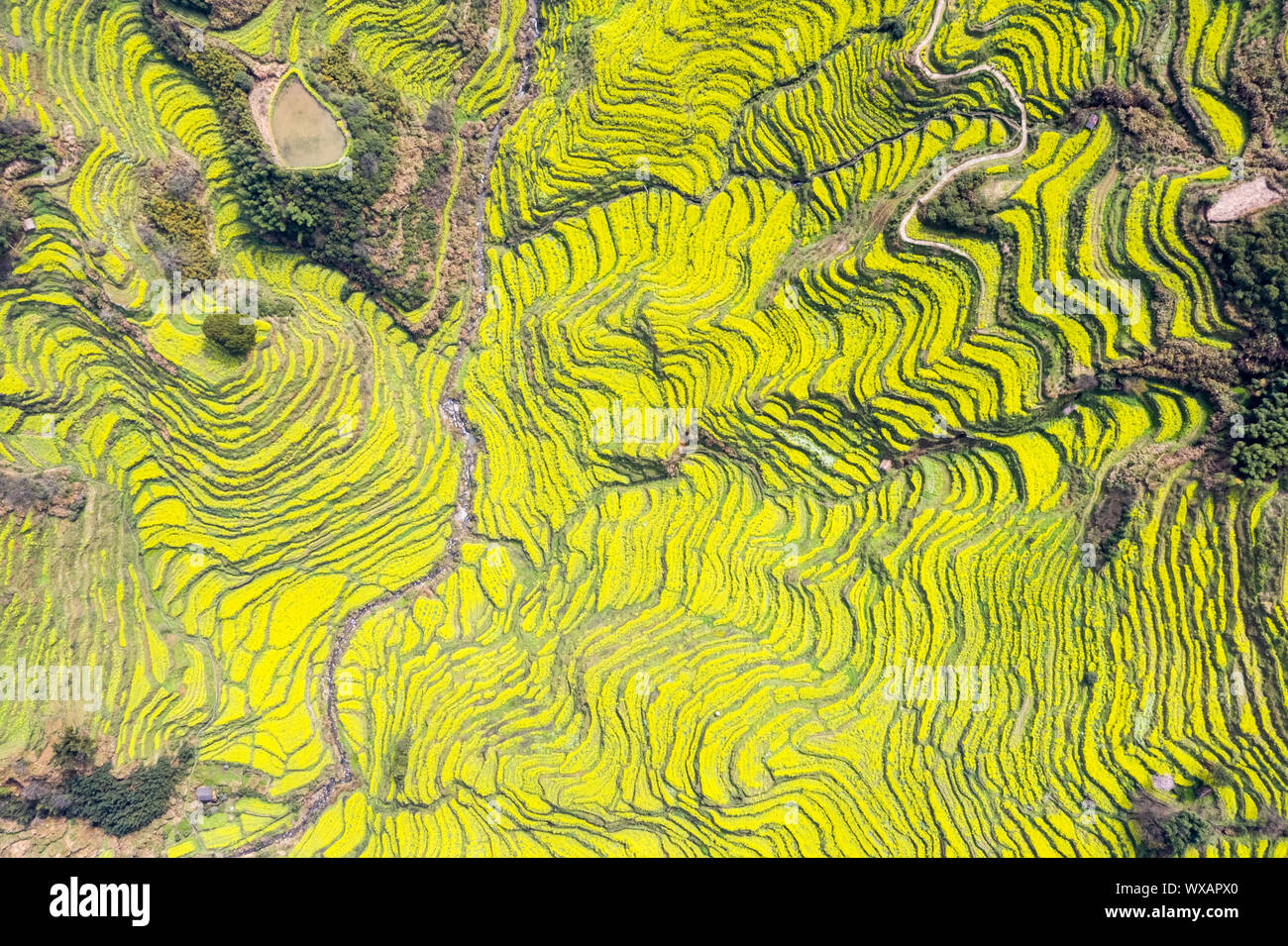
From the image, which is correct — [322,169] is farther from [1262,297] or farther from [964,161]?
[1262,297]

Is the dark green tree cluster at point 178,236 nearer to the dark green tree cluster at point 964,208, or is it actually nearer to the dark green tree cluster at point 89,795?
the dark green tree cluster at point 89,795

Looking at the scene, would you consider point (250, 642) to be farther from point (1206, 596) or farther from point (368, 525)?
point (1206, 596)

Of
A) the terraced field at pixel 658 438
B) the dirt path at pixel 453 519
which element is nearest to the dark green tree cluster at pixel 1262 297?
the terraced field at pixel 658 438

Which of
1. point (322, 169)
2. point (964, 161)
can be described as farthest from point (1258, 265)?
point (322, 169)

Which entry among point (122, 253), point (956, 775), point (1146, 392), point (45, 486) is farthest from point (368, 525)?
point (1146, 392)

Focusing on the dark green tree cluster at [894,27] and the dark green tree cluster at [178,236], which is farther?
the dark green tree cluster at [178,236]

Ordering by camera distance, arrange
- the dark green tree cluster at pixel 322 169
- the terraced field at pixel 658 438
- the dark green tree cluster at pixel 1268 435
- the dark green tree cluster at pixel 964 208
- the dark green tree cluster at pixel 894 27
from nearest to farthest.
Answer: the dark green tree cluster at pixel 1268 435 → the terraced field at pixel 658 438 → the dark green tree cluster at pixel 964 208 → the dark green tree cluster at pixel 894 27 → the dark green tree cluster at pixel 322 169
